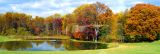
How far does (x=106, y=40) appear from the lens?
244ft

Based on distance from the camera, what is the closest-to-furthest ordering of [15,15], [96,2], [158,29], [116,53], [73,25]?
[116,53] < [158,29] < [96,2] < [73,25] < [15,15]

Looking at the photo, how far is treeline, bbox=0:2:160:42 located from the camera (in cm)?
6638

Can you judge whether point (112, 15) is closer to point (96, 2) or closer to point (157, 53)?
point (96, 2)

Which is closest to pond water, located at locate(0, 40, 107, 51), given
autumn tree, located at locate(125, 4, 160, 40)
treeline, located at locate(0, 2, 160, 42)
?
autumn tree, located at locate(125, 4, 160, 40)

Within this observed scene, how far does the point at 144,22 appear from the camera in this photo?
66.4m

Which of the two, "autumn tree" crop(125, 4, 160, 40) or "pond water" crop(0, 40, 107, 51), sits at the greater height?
"autumn tree" crop(125, 4, 160, 40)

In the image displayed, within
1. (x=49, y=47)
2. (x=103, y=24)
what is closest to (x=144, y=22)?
(x=103, y=24)

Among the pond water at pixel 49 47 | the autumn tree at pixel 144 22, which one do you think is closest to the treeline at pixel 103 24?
the autumn tree at pixel 144 22

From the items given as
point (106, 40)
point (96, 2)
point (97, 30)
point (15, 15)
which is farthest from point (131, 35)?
point (15, 15)

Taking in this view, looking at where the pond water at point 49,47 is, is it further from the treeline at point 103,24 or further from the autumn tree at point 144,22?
the treeline at point 103,24

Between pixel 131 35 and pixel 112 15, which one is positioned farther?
pixel 112 15

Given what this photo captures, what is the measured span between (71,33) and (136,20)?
1448 inches

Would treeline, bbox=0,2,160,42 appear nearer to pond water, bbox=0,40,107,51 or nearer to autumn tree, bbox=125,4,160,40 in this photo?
autumn tree, bbox=125,4,160,40

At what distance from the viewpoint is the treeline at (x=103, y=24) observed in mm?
66375
